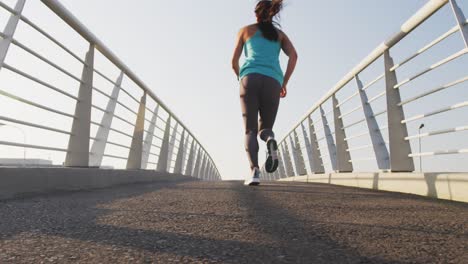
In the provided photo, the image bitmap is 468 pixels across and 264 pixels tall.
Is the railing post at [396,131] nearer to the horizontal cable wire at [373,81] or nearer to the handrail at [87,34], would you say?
the horizontal cable wire at [373,81]

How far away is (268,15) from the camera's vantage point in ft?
16.6

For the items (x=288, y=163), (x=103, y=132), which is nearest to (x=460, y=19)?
(x=103, y=132)

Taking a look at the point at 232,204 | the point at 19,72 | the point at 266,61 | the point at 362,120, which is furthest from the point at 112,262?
the point at 362,120

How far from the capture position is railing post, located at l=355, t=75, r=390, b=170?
4.93 m

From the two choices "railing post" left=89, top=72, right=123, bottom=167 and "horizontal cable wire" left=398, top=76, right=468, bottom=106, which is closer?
"horizontal cable wire" left=398, top=76, right=468, bottom=106

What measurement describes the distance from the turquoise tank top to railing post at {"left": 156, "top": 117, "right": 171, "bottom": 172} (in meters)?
4.95

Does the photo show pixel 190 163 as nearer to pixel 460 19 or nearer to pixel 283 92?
pixel 283 92

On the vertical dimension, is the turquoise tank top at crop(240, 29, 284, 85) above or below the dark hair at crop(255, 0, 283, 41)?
below

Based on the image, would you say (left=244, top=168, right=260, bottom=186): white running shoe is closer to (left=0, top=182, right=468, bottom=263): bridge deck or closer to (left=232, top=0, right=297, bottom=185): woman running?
(left=232, top=0, right=297, bottom=185): woman running

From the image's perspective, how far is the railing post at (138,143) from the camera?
729 cm

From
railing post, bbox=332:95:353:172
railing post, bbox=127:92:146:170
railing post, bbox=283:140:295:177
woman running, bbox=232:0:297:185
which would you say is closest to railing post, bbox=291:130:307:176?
railing post, bbox=283:140:295:177

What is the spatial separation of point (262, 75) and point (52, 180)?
229 centimetres

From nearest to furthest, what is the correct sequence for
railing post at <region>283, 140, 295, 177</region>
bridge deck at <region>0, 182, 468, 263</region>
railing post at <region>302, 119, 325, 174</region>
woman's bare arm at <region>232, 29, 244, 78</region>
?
bridge deck at <region>0, 182, 468, 263</region>, woman's bare arm at <region>232, 29, 244, 78</region>, railing post at <region>302, 119, 325, 174</region>, railing post at <region>283, 140, 295, 177</region>

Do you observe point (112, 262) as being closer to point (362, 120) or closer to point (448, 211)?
point (448, 211)
